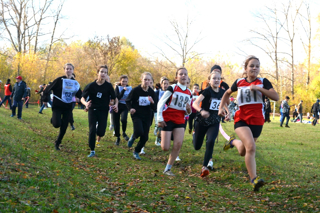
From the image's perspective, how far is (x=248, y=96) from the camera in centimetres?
574

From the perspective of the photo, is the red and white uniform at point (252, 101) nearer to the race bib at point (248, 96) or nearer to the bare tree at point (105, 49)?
the race bib at point (248, 96)

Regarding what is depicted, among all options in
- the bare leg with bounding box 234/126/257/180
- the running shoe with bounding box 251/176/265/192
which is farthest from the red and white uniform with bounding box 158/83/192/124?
the running shoe with bounding box 251/176/265/192

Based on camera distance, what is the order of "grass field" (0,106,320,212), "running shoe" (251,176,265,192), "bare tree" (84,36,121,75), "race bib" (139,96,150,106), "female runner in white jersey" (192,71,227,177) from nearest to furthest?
1. "grass field" (0,106,320,212)
2. "running shoe" (251,176,265,192)
3. "female runner in white jersey" (192,71,227,177)
4. "race bib" (139,96,150,106)
5. "bare tree" (84,36,121,75)

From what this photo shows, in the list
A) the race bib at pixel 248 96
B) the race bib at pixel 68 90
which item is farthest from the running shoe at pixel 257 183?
the race bib at pixel 68 90

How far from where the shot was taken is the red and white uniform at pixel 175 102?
6.84 metres

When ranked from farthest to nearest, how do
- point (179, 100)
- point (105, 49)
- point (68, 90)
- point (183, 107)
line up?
point (105, 49) → point (68, 90) → point (183, 107) → point (179, 100)

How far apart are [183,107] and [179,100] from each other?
214mm

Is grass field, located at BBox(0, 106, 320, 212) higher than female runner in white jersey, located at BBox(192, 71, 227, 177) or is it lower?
lower

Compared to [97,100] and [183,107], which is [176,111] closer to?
[183,107]

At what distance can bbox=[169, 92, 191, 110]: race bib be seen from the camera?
22.5 ft

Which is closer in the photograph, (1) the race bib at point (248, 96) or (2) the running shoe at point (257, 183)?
(2) the running shoe at point (257, 183)

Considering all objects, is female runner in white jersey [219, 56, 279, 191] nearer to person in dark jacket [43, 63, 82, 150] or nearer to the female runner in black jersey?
the female runner in black jersey

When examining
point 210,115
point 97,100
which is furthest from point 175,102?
point 97,100

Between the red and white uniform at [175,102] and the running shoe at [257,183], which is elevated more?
the red and white uniform at [175,102]
